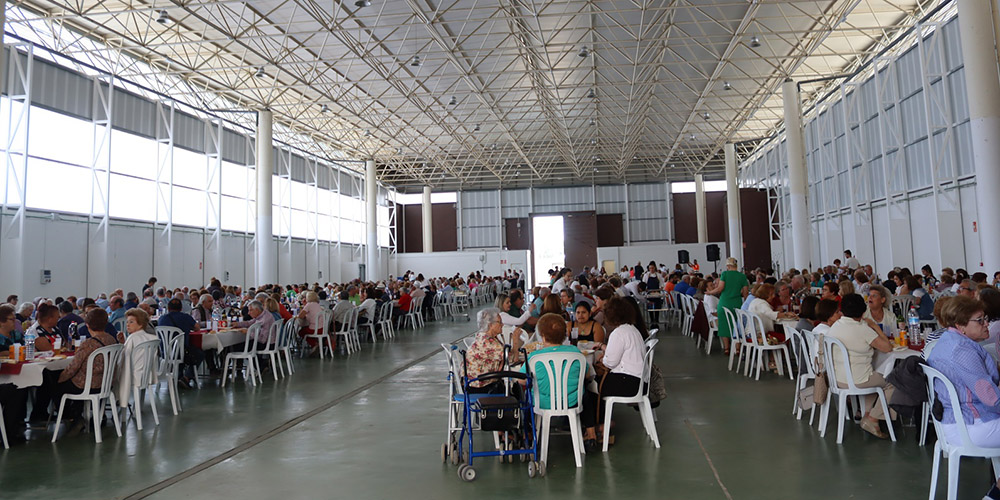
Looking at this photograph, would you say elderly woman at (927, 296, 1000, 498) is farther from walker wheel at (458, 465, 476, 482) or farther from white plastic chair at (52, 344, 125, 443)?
white plastic chair at (52, 344, 125, 443)

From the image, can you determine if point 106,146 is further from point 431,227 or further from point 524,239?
point 524,239

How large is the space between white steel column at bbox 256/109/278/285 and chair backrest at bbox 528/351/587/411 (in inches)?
536

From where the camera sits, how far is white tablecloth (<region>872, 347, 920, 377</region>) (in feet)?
13.4

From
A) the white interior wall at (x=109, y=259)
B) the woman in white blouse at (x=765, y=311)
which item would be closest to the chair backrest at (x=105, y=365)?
the woman in white blouse at (x=765, y=311)

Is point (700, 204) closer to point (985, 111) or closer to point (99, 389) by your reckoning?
point (985, 111)

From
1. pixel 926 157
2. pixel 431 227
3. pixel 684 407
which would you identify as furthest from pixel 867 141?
pixel 431 227

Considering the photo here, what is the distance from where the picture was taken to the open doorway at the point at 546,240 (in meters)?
31.5

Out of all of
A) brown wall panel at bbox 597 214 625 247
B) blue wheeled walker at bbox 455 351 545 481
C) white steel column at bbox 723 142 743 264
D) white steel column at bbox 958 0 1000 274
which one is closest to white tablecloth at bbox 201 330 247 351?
blue wheeled walker at bbox 455 351 545 481

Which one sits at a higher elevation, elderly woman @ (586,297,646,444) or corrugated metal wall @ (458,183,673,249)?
corrugated metal wall @ (458,183,673,249)

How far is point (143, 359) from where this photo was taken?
16.0 ft

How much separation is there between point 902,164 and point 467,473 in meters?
14.9

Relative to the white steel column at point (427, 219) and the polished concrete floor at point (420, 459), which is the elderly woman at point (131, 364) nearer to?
the polished concrete floor at point (420, 459)

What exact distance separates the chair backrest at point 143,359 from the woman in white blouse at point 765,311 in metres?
5.85

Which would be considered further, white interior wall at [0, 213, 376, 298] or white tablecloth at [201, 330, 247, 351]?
white interior wall at [0, 213, 376, 298]
